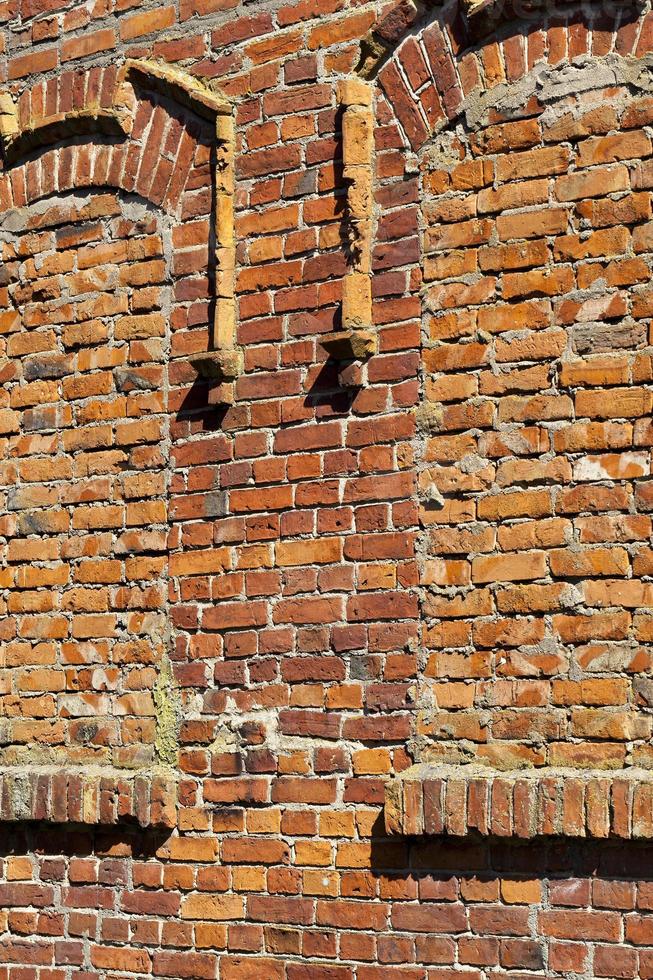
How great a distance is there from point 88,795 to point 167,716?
35cm

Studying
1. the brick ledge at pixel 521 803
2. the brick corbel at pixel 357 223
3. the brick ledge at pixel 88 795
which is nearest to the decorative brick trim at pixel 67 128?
the brick corbel at pixel 357 223

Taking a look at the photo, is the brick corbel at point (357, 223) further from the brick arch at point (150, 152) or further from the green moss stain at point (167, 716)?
the green moss stain at point (167, 716)

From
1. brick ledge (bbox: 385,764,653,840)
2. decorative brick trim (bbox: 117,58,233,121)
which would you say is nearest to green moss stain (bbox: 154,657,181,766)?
brick ledge (bbox: 385,764,653,840)

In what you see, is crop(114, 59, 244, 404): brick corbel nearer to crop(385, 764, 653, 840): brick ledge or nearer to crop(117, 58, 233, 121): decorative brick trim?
crop(117, 58, 233, 121): decorative brick trim

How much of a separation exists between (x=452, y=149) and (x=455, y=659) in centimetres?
149

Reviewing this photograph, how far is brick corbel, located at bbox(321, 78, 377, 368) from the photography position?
396cm

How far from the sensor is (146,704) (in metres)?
4.23

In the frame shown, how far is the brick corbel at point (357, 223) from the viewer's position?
396cm

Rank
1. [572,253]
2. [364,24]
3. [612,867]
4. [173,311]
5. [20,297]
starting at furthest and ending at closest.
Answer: [20,297], [173,311], [364,24], [572,253], [612,867]

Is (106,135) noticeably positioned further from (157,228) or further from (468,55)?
(468,55)

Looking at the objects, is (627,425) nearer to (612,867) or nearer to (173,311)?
(612,867)

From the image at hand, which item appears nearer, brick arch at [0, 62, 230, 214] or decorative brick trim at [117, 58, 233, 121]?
decorative brick trim at [117, 58, 233, 121]

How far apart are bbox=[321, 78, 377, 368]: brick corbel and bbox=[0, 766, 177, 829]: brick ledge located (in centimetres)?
143

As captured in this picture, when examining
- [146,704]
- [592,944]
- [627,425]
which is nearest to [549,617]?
[627,425]
